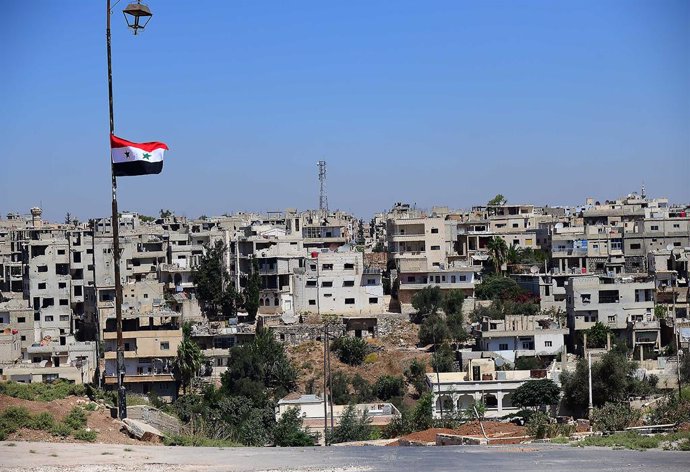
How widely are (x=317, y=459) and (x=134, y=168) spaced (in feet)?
21.5

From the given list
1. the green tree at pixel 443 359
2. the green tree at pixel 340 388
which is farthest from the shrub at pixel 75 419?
the green tree at pixel 443 359

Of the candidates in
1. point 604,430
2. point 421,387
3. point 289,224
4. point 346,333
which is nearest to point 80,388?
point 604,430

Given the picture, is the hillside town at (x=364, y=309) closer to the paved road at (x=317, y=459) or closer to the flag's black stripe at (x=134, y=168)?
the flag's black stripe at (x=134, y=168)

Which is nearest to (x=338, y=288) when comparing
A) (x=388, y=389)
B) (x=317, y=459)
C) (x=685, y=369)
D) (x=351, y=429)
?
(x=388, y=389)

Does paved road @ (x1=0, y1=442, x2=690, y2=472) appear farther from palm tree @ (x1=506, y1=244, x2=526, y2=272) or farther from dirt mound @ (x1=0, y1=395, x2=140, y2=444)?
palm tree @ (x1=506, y1=244, x2=526, y2=272)

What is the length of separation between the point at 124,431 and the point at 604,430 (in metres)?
9.13

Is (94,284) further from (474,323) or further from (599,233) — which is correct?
(599,233)

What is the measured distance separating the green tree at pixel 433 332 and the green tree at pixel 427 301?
2.02 metres

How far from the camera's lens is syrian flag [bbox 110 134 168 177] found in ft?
71.5

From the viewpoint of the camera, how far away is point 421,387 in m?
47.6

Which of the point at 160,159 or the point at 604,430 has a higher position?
the point at 160,159

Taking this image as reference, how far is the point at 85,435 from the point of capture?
1919 cm

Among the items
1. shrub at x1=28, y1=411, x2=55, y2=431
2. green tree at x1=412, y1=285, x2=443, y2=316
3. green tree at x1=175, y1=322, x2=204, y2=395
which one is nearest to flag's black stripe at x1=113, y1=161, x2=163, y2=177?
shrub at x1=28, y1=411, x2=55, y2=431

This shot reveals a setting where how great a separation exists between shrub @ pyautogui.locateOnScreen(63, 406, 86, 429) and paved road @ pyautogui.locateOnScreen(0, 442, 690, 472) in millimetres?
977
